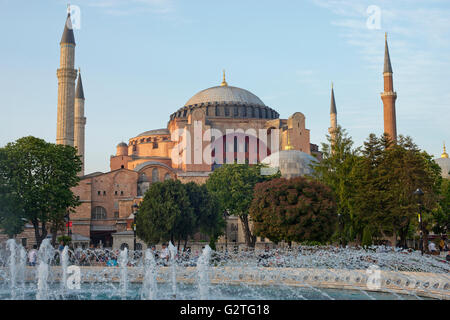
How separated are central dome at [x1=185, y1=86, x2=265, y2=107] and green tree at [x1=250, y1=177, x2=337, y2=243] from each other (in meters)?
29.6

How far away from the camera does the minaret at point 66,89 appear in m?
36.8

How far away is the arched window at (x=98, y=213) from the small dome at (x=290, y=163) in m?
13.7

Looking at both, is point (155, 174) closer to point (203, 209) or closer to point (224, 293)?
point (203, 209)

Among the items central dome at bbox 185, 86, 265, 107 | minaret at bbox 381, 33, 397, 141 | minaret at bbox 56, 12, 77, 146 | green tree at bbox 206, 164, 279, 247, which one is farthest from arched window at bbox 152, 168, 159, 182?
minaret at bbox 381, 33, 397, 141

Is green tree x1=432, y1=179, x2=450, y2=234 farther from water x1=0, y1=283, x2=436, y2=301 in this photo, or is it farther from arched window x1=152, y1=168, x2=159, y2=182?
arched window x1=152, y1=168, x2=159, y2=182

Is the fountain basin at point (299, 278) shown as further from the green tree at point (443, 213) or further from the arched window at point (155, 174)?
the arched window at point (155, 174)

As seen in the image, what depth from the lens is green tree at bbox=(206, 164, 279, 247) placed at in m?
33.6

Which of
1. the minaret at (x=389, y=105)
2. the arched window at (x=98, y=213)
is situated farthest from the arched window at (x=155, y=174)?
the minaret at (x=389, y=105)

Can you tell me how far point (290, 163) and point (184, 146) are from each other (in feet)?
32.6

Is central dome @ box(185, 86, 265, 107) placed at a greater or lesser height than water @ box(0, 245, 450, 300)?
greater

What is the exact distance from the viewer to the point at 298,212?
917 inches

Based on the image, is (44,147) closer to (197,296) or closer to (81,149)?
(197,296)

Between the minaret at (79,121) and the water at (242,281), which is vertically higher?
the minaret at (79,121)

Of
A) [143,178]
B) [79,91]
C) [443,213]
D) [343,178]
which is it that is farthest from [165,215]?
[79,91]
